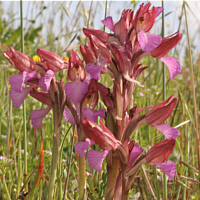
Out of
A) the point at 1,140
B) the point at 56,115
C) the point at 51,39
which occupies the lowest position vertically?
the point at 1,140

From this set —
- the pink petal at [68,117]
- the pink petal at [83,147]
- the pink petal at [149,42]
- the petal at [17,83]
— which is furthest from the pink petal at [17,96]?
the pink petal at [149,42]

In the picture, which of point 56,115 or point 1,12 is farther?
point 1,12

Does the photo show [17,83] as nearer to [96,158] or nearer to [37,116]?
[37,116]

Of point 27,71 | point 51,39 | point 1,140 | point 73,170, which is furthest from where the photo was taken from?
point 51,39

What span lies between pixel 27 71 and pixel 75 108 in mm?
200

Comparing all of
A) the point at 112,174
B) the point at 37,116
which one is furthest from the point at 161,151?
the point at 37,116

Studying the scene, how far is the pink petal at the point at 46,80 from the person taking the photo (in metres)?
0.90

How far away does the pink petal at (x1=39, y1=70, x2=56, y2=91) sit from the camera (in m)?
0.90

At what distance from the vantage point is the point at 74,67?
934 millimetres

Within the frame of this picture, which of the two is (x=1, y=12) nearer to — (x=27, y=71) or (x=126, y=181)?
(x=27, y=71)

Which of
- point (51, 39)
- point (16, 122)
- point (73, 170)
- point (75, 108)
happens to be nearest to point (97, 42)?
point (75, 108)

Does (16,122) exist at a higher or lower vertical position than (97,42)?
lower

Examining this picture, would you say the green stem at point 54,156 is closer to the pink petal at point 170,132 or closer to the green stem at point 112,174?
the green stem at point 112,174

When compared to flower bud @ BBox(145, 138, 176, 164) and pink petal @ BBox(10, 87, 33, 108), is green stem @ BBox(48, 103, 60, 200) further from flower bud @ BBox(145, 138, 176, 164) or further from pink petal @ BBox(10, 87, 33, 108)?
flower bud @ BBox(145, 138, 176, 164)
